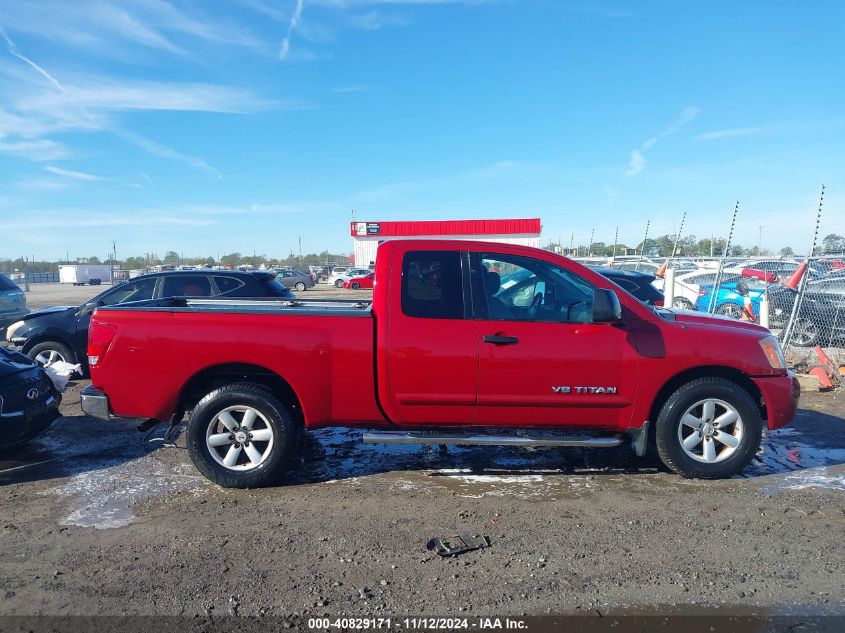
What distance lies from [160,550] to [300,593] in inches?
43.1

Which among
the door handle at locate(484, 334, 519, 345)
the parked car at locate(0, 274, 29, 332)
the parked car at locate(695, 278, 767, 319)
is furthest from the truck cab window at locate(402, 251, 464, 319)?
the parked car at locate(0, 274, 29, 332)

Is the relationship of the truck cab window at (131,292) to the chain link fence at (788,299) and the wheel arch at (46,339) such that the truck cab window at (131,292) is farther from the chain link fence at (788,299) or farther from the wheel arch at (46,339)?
the chain link fence at (788,299)

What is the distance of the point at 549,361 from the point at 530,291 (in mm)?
636

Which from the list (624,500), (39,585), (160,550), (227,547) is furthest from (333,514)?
(624,500)

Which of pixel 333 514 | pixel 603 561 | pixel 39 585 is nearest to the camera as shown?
pixel 39 585

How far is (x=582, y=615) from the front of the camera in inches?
120

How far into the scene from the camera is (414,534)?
394cm

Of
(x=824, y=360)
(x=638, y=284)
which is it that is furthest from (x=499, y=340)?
(x=824, y=360)

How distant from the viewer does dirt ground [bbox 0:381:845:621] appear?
321cm

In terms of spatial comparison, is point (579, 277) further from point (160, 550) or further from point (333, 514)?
point (160, 550)

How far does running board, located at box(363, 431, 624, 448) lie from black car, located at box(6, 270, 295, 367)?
13.8 ft

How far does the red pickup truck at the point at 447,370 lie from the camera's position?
15.1 ft

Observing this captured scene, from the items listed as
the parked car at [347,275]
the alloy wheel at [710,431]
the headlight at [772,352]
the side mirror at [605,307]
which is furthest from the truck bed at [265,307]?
the parked car at [347,275]

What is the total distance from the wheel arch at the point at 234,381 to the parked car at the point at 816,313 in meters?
9.68
